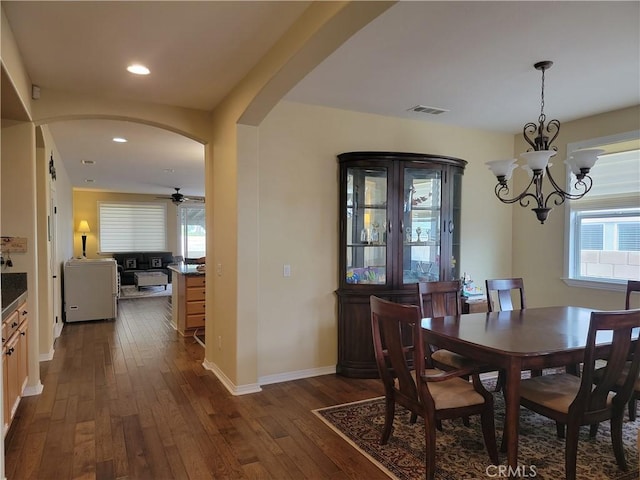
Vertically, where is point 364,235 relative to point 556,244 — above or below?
above

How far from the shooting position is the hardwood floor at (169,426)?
7.95 ft

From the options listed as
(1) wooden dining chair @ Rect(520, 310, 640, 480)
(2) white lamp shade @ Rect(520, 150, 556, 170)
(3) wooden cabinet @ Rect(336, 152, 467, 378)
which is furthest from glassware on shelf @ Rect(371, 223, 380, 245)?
(1) wooden dining chair @ Rect(520, 310, 640, 480)

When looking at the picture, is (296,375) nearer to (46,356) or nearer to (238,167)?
(238,167)

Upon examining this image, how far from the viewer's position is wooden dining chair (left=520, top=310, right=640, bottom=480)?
2145 mm

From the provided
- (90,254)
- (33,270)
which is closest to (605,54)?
(33,270)

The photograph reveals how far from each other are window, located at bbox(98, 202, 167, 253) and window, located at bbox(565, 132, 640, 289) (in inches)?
399

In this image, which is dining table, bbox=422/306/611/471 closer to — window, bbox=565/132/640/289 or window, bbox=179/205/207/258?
window, bbox=565/132/640/289

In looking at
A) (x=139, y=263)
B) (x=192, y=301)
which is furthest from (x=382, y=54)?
(x=139, y=263)

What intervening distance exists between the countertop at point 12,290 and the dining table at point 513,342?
2.78 m

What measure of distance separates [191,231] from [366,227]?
907 cm

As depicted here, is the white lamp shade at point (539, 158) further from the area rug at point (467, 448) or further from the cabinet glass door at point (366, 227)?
the area rug at point (467, 448)

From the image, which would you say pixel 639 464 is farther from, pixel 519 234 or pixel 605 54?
pixel 519 234

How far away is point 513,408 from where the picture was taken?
2.23 m

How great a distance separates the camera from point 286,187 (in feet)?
12.9
